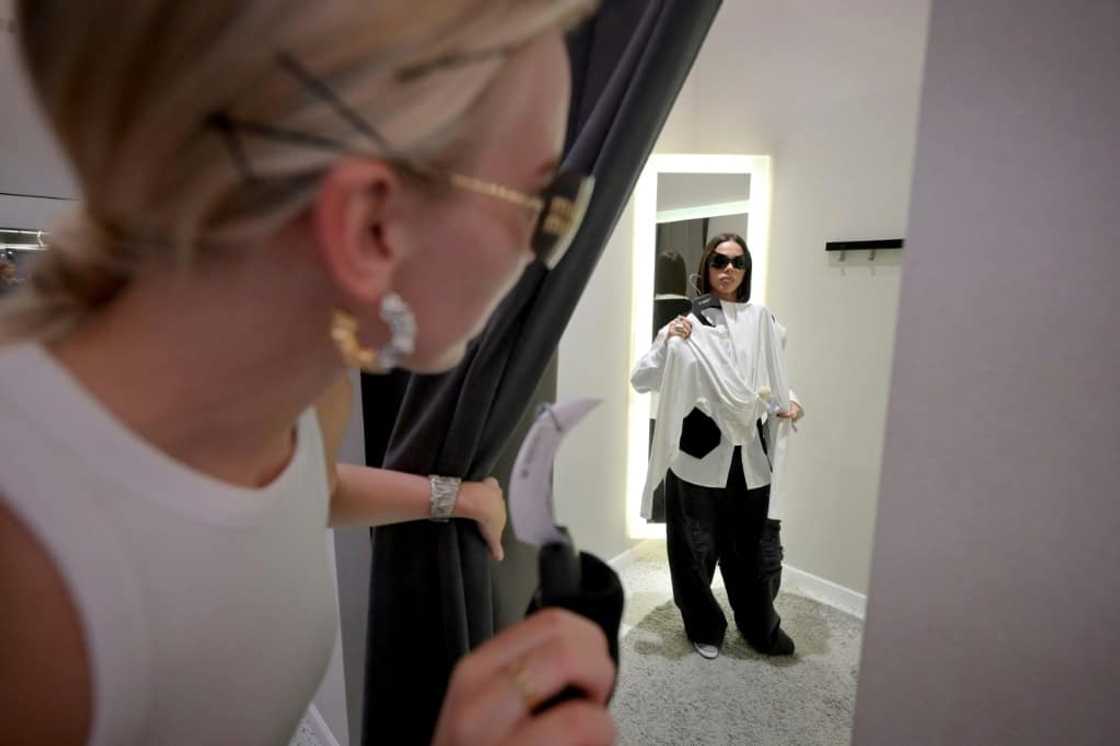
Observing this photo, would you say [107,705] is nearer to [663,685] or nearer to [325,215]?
[325,215]

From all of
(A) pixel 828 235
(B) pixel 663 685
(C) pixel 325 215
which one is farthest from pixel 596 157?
(B) pixel 663 685

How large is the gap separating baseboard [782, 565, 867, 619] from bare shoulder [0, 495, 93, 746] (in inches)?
66.6

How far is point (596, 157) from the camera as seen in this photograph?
2.09 feet

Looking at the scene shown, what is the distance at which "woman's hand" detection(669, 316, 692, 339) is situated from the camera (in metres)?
1.52

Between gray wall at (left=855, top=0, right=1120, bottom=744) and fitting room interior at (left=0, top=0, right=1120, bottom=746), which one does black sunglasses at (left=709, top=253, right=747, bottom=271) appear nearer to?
fitting room interior at (left=0, top=0, right=1120, bottom=746)

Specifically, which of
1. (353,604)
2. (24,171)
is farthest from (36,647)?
(24,171)

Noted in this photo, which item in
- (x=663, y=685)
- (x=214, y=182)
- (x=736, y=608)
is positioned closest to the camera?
(x=214, y=182)

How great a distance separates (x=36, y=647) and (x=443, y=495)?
1.39ft

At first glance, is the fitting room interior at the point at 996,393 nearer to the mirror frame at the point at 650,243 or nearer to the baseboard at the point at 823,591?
the baseboard at the point at 823,591

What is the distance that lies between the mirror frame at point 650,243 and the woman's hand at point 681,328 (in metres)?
0.28

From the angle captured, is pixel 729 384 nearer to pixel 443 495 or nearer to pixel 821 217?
pixel 821 217

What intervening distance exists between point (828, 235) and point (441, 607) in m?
1.47

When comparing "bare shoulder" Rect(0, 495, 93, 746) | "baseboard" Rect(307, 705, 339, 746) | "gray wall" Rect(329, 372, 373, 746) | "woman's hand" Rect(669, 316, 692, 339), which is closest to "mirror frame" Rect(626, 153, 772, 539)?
"woman's hand" Rect(669, 316, 692, 339)

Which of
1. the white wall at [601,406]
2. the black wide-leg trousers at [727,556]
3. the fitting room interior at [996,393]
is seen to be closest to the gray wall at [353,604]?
the fitting room interior at [996,393]
